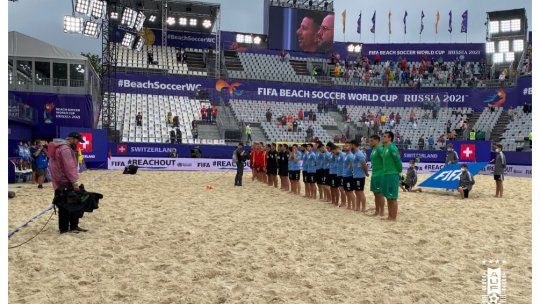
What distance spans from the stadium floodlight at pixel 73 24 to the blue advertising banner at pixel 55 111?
511 centimetres

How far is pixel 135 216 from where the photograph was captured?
9.58 meters

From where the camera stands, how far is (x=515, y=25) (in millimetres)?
37781

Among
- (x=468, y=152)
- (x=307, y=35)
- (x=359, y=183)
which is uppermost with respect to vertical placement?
(x=307, y=35)

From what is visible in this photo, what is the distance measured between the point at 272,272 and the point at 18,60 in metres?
30.1

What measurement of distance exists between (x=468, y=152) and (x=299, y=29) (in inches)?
896

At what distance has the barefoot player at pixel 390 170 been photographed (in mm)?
9305

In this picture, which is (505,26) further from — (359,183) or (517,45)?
(359,183)

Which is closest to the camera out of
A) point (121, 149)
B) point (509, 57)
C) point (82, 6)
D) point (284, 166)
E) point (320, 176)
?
point (320, 176)

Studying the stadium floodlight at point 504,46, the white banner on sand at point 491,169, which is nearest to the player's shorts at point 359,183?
the white banner on sand at point 491,169

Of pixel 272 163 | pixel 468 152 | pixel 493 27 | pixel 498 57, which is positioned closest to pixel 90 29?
pixel 272 163

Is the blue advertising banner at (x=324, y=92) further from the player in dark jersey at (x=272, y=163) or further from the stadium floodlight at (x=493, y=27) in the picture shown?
the player in dark jersey at (x=272, y=163)

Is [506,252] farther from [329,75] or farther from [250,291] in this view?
[329,75]

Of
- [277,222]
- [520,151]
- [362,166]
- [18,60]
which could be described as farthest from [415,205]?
[18,60]

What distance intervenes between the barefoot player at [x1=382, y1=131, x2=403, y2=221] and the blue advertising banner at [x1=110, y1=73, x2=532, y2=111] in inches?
1007
